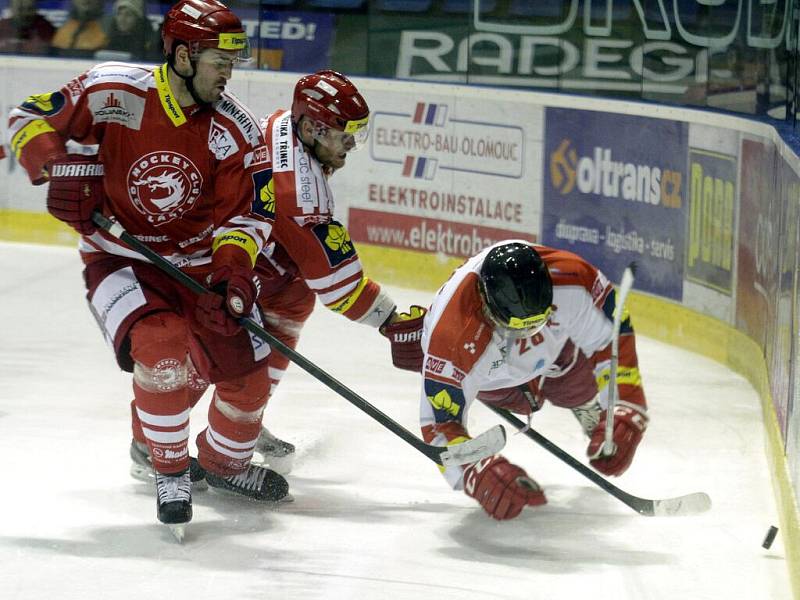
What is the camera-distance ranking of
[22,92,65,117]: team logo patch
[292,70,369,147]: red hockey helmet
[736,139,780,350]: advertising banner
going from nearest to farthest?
1. [22,92,65,117]: team logo patch
2. [292,70,369,147]: red hockey helmet
3. [736,139,780,350]: advertising banner

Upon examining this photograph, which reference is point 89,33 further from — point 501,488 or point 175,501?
point 501,488

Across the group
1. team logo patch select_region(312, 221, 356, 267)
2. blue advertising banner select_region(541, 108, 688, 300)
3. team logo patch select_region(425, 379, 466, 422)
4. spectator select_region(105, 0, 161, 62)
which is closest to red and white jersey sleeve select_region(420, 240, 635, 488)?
team logo patch select_region(425, 379, 466, 422)

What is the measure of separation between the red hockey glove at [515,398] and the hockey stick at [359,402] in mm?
307

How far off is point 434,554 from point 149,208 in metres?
1.10

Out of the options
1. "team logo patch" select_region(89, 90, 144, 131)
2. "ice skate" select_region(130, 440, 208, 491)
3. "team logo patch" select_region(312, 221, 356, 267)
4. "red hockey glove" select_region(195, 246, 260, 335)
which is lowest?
"ice skate" select_region(130, 440, 208, 491)

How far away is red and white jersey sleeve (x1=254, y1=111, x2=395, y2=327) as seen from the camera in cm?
390

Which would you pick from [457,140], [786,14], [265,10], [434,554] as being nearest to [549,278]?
[434,554]

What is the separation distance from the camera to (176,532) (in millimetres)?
3547

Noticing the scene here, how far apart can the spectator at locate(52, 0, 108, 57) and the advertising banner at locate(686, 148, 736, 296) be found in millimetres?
3633

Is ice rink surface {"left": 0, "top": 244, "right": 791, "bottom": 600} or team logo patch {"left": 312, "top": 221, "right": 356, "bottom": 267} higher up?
team logo patch {"left": 312, "top": 221, "right": 356, "bottom": 267}

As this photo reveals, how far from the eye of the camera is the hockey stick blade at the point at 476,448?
3.35 metres

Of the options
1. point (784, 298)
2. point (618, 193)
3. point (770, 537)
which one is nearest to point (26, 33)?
point (618, 193)

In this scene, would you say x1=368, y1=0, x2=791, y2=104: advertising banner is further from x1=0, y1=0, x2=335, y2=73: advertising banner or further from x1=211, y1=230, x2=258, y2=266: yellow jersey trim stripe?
x1=211, y1=230, x2=258, y2=266: yellow jersey trim stripe

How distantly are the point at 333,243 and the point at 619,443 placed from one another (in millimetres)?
926
